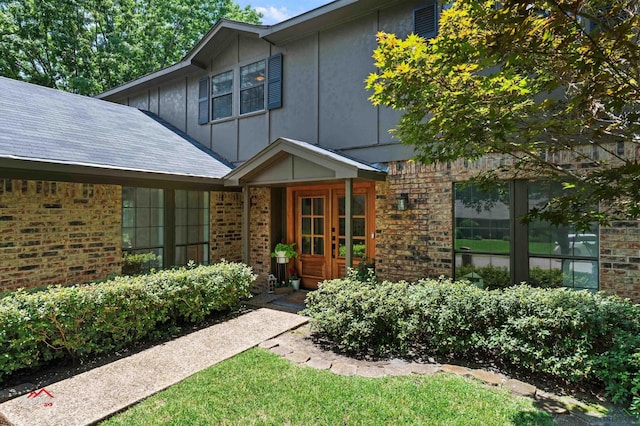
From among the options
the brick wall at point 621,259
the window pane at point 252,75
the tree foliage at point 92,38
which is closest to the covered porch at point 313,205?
the window pane at point 252,75

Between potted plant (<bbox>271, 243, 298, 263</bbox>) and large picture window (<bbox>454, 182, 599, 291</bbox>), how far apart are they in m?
3.70

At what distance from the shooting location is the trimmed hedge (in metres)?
3.94

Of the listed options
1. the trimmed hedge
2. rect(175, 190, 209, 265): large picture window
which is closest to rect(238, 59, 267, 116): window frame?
rect(175, 190, 209, 265): large picture window

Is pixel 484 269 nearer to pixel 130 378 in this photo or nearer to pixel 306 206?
pixel 306 206

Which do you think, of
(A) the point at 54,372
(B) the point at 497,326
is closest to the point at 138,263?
(A) the point at 54,372

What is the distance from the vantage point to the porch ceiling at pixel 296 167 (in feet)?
20.1

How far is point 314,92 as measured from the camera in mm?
7926

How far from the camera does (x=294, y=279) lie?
838 cm

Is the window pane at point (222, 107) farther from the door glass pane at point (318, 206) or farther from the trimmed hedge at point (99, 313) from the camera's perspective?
the trimmed hedge at point (99, 313)

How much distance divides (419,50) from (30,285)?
672 centimetres

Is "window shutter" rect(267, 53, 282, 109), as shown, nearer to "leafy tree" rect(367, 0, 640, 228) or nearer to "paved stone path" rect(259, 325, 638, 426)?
"leafy tree" rect(367, 0, 640, 228)

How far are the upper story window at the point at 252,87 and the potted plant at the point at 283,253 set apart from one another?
11.7 ft

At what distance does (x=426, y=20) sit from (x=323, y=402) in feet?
21.4

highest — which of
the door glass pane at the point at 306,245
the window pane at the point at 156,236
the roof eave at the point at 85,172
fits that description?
the roof eave at the point at 85,172
